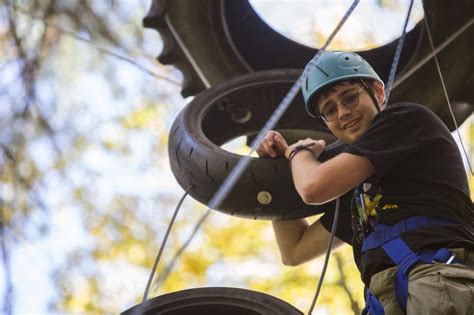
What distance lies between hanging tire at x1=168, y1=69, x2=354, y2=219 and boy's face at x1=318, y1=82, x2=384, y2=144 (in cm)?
20

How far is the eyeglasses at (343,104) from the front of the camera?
330 cm

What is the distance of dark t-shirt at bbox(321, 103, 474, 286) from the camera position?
2986 mm

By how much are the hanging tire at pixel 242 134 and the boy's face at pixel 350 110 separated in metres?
0.20

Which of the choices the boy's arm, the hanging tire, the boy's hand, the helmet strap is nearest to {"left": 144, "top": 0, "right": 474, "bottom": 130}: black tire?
the hanging tire

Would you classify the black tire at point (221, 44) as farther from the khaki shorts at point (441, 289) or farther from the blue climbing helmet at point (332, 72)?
the khaki shorts at point (441, 289)

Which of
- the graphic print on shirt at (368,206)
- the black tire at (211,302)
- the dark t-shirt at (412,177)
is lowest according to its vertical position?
the black tire at (211,302)

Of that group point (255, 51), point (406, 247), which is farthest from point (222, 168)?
point (255, 51)

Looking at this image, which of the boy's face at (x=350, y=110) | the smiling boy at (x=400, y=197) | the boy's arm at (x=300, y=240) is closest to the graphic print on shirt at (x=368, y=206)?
the smiling boy at (x=400, y=197)

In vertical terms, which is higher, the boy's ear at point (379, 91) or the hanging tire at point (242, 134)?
the boy's ear at point (379, 91)

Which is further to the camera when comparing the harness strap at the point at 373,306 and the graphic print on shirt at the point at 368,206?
the graphic print on shirt at the point at 368,206

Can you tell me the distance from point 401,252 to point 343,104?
26.5 inches

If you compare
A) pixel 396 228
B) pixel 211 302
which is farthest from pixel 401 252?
pixel 211 302

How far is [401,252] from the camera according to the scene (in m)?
2.95

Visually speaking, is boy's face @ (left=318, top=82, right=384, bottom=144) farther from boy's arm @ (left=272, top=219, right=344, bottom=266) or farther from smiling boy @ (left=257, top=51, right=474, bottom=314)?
boy's arm @ (left=272, top=219, right=344, bottom=266)
